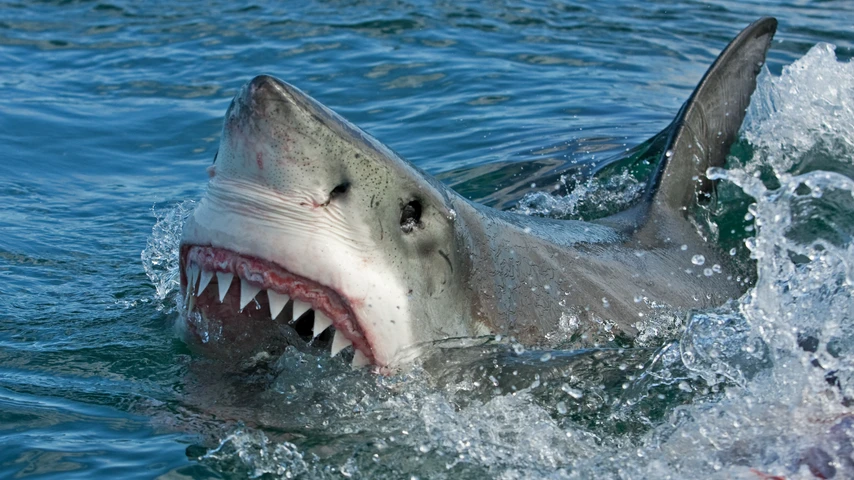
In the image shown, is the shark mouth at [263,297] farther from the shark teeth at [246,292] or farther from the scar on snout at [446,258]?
the scar on snout at [446,258]

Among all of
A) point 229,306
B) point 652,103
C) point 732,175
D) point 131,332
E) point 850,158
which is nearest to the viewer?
point 229,306

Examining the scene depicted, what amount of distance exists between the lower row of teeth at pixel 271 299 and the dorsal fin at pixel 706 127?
6.04 ft

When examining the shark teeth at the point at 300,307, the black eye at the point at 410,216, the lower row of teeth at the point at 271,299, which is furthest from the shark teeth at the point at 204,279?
the black eye at the point at 410,216

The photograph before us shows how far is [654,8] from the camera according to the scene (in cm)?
1147

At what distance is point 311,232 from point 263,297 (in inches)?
11.1

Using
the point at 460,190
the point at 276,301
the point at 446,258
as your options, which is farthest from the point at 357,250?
the point at 460,190

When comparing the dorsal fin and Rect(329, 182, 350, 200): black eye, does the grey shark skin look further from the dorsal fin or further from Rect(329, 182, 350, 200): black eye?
the dorsal fin

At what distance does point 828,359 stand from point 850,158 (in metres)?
3.22

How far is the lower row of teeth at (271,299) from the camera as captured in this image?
9.27ft

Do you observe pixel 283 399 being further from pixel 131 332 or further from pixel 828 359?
pixel 828 359

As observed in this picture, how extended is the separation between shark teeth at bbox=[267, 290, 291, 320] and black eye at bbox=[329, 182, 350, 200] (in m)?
0.28

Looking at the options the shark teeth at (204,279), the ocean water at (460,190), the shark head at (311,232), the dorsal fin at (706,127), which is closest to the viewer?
the shark head at (311,232)

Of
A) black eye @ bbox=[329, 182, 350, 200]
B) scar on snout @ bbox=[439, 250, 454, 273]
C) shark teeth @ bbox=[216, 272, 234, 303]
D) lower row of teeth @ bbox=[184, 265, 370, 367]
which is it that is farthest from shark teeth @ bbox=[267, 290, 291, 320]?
scar on snout @ bbox=[439, 250, 454, 273]

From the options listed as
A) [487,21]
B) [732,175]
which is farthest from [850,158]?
[487,21]
